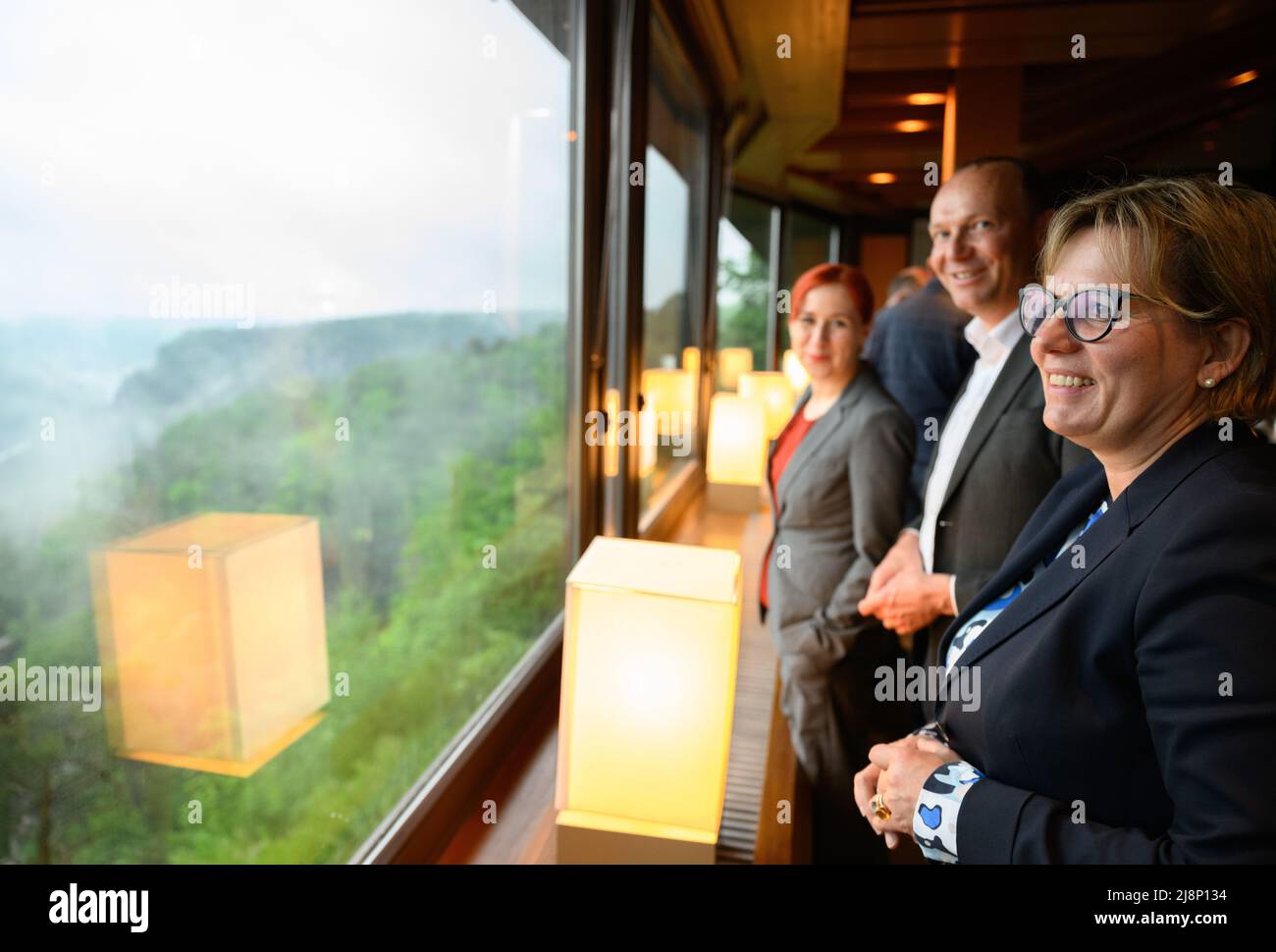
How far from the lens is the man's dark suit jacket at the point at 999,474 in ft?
5.67

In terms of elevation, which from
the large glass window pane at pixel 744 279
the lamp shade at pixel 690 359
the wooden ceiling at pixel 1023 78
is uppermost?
the wooden ceiling at pixel 1023 78

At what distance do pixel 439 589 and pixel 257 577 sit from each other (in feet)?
3.43

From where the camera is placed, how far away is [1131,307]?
94 centimetres

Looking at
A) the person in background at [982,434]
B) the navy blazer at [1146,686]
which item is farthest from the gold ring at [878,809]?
the person in background at [982,434]

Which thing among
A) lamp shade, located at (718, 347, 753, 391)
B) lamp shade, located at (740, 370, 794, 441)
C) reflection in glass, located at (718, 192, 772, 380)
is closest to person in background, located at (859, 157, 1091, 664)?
lamp shade, located at (740, 370, 794, 441)

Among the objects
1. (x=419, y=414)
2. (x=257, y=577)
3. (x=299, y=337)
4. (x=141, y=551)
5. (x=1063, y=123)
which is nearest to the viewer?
(x=141, y=551)

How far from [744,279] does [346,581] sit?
7.90 m

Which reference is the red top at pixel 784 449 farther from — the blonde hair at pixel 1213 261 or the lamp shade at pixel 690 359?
the lamp shade at pixel 690 359

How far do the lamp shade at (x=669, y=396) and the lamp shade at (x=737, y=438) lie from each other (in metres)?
0.26

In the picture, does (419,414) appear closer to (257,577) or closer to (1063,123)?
(257,577)

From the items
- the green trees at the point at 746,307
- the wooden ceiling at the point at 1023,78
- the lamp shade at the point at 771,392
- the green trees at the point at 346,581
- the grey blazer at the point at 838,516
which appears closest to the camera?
the green trees at the point at 346,581

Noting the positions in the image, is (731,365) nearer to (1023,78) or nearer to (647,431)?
(1023,78)

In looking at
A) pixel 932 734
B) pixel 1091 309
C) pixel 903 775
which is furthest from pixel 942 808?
pixel 1091 309
